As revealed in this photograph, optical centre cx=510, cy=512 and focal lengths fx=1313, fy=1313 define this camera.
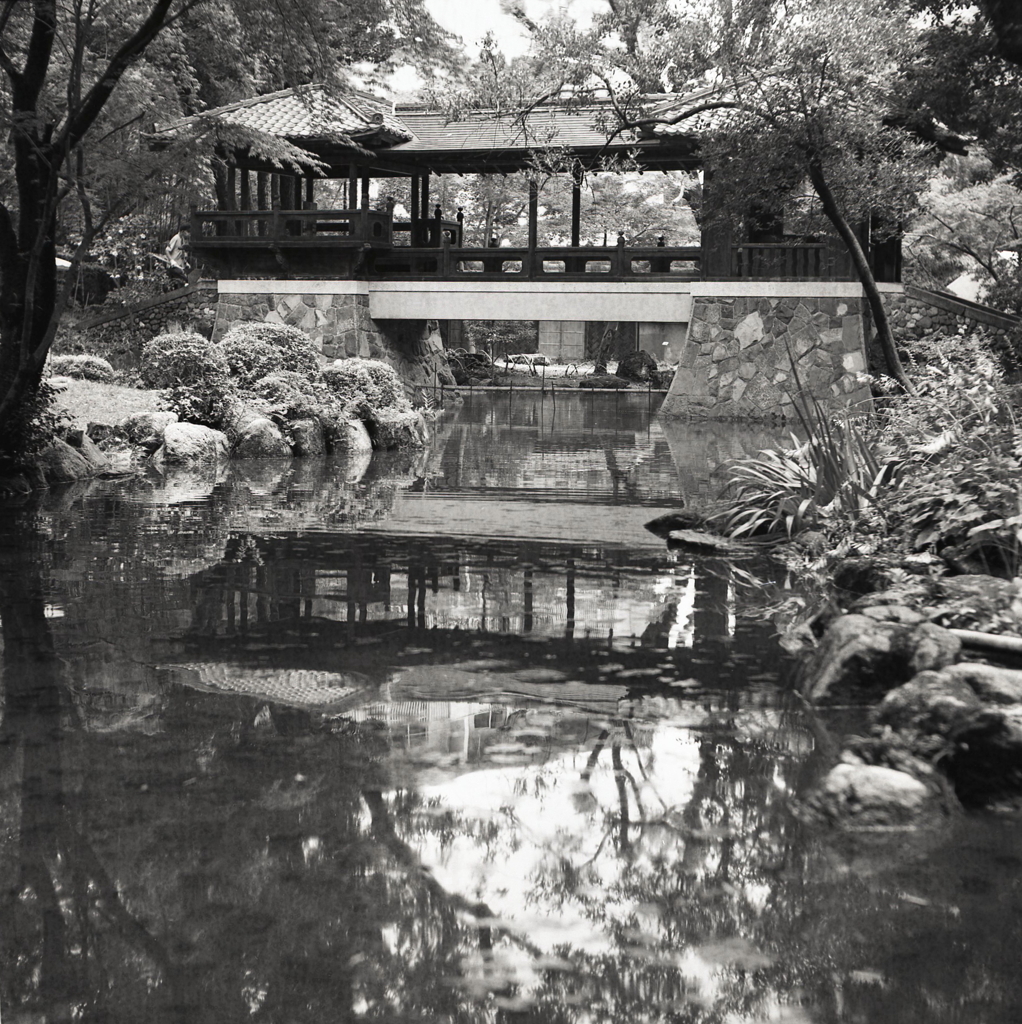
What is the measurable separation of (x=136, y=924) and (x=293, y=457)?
533 inches

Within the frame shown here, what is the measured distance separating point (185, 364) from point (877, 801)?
1492cm

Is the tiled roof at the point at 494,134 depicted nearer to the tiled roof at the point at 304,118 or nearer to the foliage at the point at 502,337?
the tiled roof at the point at 304,118

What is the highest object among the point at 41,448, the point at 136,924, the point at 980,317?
the point at 980,317

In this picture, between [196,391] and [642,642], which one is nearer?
[642,642]

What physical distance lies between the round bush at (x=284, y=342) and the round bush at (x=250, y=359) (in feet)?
0.14

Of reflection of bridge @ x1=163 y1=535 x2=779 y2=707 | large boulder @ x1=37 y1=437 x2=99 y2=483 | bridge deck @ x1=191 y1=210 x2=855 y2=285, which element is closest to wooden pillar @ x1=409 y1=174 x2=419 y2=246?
bridge deck @ x1=191 y1=210 x2=855 y2=285

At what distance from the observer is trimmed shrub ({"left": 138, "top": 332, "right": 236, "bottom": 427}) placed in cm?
1725

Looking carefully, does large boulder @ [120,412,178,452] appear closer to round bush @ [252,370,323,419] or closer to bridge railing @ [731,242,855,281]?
round bush @ [252,370,323,419]

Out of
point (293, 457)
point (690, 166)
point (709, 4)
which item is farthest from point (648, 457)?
point (690, 166)

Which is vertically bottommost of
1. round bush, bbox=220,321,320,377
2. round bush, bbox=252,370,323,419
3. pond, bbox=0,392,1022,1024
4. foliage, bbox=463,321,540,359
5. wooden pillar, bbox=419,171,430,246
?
pond, bbox=0,392,1022,1024

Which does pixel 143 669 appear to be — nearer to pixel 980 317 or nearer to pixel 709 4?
pixel 709 4

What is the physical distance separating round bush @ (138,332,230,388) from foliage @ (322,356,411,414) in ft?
5.98

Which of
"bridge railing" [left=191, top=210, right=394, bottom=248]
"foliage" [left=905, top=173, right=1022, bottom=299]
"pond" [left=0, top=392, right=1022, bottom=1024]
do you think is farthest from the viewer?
"foliage" [left=905, top=173, right=1022, bottom=299]

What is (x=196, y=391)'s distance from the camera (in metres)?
17.5
